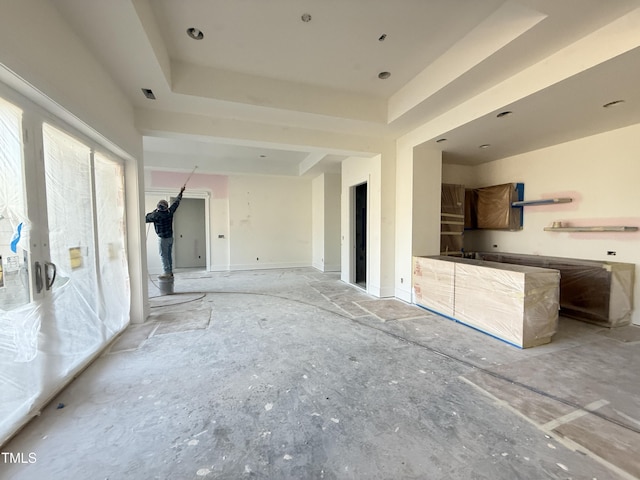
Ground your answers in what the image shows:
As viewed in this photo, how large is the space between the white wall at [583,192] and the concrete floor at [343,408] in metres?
1.22

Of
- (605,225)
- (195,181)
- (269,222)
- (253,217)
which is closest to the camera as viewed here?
(605,225)

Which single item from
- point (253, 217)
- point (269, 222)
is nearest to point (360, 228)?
point (269, 222)

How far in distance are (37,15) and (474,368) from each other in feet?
13.5

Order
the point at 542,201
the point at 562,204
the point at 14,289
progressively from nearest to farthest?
1. the point at 14,289
2. the point at 562,204
3. the point at 542,201

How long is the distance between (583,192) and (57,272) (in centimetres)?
624

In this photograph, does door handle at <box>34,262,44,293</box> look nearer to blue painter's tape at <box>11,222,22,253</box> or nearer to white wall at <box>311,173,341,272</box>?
blue painter's tape at <box>11,222,22,253</box>

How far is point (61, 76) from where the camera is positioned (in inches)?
70.7

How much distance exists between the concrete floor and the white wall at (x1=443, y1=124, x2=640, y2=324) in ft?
3.99

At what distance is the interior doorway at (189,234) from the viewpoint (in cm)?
798

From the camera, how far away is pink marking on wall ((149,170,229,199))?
6669 millimetres

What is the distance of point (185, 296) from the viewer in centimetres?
467

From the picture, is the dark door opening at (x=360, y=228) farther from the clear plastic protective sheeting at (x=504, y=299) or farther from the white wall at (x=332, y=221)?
the clear plastic protective sheeting at (x=504, y=299)

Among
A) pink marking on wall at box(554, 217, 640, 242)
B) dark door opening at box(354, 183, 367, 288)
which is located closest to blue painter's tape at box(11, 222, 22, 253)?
dark door opening at box(354, 183, 367, 288)

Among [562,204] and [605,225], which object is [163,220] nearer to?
[562,204]
